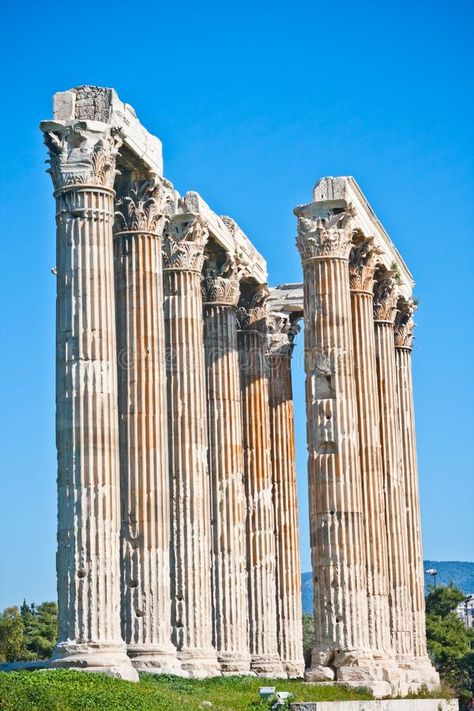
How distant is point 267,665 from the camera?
5725 cm

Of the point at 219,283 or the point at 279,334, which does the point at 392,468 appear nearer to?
the point at 279,334

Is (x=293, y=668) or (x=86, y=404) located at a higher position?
(x=86, y=404)

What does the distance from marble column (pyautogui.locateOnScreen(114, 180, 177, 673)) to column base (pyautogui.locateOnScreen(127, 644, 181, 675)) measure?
1.0 inches

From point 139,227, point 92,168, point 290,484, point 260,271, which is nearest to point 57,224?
point 92,168

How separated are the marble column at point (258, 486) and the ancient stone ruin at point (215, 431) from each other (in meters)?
0.08

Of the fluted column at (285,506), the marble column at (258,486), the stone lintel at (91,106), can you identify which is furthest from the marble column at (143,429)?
the fluted column at (285,506)

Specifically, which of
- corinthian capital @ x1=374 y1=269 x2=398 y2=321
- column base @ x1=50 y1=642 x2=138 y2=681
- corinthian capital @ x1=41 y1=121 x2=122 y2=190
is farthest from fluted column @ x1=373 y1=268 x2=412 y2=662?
corinthian capital @ x1=41 y1=121 x2=122 y2=190

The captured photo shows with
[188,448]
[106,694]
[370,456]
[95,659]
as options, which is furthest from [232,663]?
[106,694]

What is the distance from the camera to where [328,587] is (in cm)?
4953

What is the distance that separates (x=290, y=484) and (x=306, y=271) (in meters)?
13.7

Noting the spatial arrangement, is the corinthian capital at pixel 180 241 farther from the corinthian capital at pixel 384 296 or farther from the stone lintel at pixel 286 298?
the stone lintel at pixel 286 298

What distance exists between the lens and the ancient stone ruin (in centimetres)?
3912

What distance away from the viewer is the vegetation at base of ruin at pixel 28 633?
91812 mm

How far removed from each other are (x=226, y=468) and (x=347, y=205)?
393 inches
